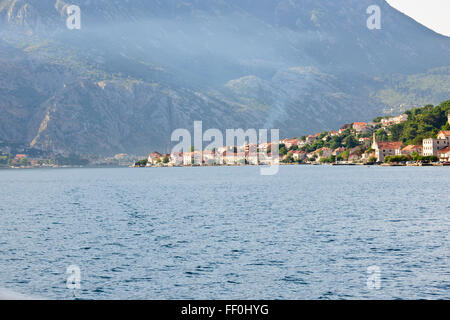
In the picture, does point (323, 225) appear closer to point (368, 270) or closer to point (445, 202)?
point (368, 270)

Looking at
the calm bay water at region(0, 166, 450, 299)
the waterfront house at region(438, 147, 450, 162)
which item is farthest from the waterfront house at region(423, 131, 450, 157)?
the calm bay water at region(0, 166, 450, 299)

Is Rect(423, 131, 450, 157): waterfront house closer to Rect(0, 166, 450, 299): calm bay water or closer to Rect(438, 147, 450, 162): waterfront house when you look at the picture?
Rect(438, 147, 450, 162): waterfront house

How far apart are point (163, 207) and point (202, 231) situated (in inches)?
914

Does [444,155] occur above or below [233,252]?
above

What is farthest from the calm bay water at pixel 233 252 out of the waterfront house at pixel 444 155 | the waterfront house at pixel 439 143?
the waterfront house at pixel 439 143

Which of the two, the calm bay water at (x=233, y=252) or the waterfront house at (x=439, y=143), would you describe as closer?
the calm bay water at (x=233, y=252)

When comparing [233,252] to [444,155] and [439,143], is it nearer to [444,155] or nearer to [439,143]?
[444,155]

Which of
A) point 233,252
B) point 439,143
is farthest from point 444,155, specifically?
point 233,252

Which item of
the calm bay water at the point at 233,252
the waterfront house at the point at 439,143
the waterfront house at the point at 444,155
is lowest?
the calm bay water at the point at 233,252

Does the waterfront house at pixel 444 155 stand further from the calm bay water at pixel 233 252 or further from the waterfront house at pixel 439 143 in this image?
the calm bay water at pixel 233 252

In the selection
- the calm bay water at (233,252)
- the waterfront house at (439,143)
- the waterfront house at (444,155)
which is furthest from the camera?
the waterfront house at (439,143)

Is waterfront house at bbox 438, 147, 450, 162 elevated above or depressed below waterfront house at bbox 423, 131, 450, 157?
below

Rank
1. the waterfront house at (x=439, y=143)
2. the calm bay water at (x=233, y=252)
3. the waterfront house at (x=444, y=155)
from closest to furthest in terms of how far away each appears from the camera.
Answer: the calm bay water at (x=233, y=252) < the waterfront house at (x=444, y=155) < the waterfront house at (x=439, y=143)

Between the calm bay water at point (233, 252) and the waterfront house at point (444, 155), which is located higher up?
the waterfront house at point (444, 155)
